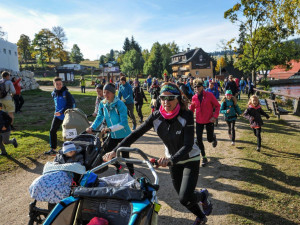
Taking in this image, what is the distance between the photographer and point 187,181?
317 centimetres

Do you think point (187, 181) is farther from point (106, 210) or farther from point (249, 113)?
point (249, 113)

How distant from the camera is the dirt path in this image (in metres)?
4.03

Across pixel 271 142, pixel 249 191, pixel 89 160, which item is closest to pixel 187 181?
pixel 89 160

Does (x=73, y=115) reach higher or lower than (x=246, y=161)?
higher

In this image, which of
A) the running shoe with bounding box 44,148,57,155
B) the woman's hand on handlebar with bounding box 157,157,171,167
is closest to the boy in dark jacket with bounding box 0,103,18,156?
the running shoe with bounding box 44,148,57,155

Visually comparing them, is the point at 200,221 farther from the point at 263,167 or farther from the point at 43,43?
the point at 43,43

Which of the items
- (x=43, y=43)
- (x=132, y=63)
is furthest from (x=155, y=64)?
(x=43, y=43)

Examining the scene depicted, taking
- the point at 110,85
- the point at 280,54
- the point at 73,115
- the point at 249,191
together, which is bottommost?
the point at 249,191

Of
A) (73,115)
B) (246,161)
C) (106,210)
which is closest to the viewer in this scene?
(106,210)

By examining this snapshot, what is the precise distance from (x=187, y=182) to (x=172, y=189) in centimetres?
199

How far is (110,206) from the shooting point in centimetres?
247

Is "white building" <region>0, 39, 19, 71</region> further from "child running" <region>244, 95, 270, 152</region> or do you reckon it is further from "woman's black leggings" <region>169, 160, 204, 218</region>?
"woman's black leggings" <region>169, 160, 204, 218</region>

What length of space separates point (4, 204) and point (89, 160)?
219 centimetres

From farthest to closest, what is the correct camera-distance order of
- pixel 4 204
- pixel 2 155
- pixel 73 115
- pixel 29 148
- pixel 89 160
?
pixel 29 148 → pixel 2 155 → pixel 73 115 → pixel 4 204 → pixel 89 160
